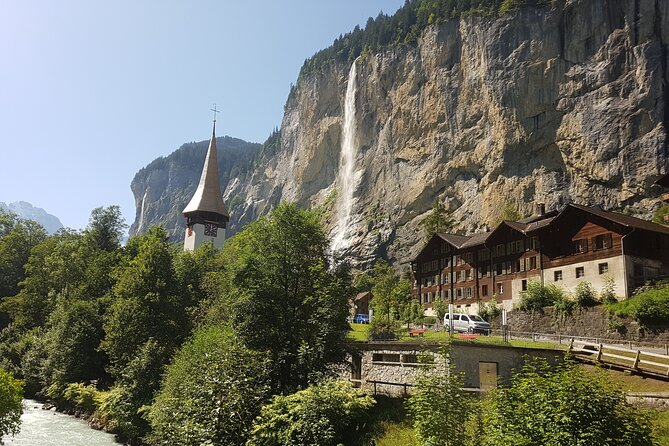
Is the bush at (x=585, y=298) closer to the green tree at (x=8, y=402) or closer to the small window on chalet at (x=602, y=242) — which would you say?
the small window on chalet at (x=602, y=242)

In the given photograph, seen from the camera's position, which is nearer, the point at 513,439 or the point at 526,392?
the point at 513,439

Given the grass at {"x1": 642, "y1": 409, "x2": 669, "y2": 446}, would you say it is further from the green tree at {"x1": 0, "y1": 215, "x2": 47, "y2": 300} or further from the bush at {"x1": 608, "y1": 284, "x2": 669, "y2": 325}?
the green tree at {"x1": 0, "y1": 215, "x2": 47, "y2": 300}

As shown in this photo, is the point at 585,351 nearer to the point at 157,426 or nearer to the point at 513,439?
the point at 513,439

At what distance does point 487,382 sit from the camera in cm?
2372

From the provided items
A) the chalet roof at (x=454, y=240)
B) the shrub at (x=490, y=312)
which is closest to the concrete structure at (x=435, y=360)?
the shrub at (x=490, y=312)

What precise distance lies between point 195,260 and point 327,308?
28.1 meters

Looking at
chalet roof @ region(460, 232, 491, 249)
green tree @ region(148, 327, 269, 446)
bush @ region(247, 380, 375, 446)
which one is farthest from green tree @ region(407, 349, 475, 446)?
chalet roof @ region(460, 232, 491, 249)

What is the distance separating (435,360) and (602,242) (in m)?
27.0

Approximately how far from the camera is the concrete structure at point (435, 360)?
23531 millimetres

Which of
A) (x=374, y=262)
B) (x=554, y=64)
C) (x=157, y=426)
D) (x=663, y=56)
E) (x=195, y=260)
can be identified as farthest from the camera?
(x=374, y=262)

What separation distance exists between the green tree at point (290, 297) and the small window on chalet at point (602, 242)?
25719mm

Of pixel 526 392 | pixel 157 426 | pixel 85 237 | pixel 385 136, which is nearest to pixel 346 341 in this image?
pixel 157 426

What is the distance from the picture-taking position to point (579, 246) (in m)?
46.9

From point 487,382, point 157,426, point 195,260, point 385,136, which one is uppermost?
point 385,136
